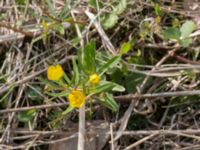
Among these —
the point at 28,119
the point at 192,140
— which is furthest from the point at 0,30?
the point at 192,140

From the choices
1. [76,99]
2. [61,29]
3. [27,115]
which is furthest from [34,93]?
[76,99]

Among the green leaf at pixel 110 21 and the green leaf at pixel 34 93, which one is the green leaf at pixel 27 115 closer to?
the green leaf at pixel 34 93

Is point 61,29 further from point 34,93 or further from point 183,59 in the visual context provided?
point 183,59

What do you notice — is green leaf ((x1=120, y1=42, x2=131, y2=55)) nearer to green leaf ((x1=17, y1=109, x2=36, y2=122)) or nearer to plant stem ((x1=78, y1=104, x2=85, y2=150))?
plant stem ((x1=78, y1=104, x2=85, y2=150))

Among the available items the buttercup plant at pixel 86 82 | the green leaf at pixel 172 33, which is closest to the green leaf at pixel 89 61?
the buttercup plant at pixel 86 82

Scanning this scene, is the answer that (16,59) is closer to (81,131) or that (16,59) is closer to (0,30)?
(0,30)

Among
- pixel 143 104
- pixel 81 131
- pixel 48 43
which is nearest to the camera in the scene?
pixel 81 131

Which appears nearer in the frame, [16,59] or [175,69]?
[175,69]
